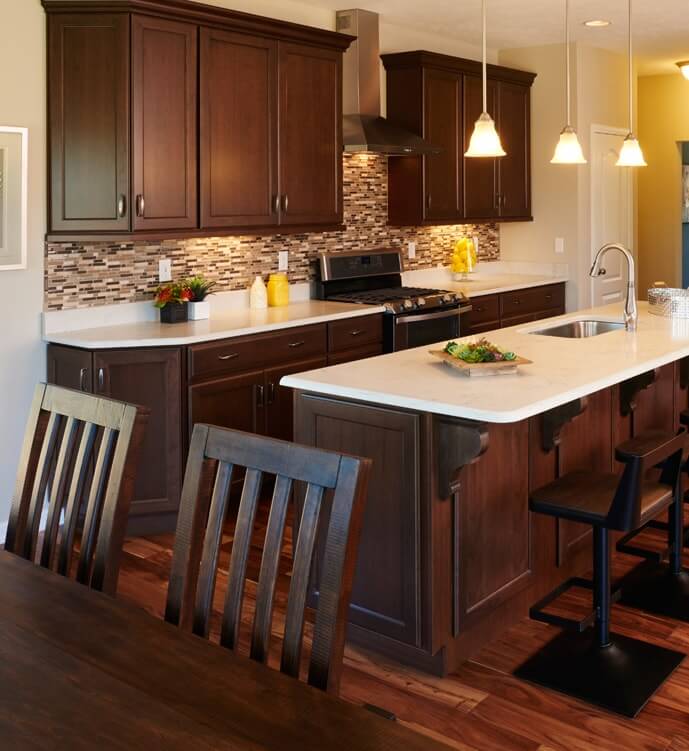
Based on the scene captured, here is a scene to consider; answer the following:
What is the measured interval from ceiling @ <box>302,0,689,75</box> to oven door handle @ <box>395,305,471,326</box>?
5.79 ft

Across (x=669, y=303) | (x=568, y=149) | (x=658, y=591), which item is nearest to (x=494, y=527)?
(x=658, y=591)

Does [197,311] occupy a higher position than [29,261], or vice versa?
[29,261]

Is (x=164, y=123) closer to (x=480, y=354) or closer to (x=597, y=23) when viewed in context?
(x=480, y=354)

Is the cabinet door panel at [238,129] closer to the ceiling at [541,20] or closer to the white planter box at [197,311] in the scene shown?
the white planter box at [197,311]

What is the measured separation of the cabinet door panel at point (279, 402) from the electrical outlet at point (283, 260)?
87 centimetres

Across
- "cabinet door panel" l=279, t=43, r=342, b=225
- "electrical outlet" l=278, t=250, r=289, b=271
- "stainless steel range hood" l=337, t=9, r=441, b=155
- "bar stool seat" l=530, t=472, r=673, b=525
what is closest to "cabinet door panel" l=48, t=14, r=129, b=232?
"cabinet door panel" l=279, t=43, r=342, b=225

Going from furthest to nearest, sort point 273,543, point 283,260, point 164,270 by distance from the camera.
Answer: point 283,260
point 164,270
point 273,543

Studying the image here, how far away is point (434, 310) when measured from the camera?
18.0 ft

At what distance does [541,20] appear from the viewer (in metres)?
5.91

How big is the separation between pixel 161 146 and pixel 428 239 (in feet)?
8.84

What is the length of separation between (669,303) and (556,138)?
2.75 m

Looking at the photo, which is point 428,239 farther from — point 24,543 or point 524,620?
point 24,543

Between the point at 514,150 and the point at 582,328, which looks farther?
the point at 514,150

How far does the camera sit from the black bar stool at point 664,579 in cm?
334
